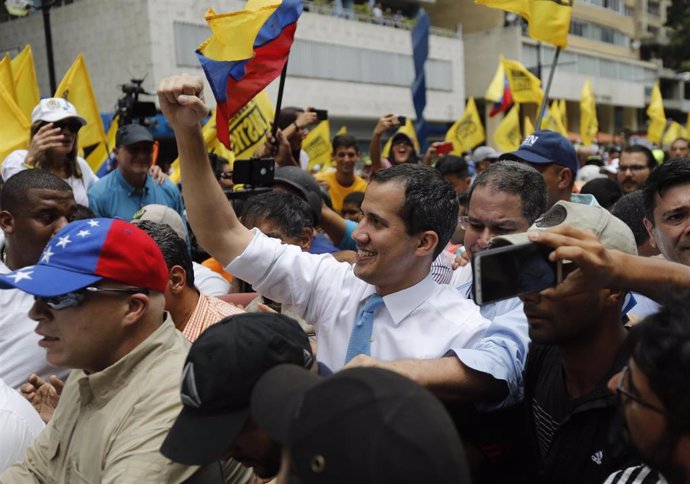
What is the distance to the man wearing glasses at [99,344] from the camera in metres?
2.16

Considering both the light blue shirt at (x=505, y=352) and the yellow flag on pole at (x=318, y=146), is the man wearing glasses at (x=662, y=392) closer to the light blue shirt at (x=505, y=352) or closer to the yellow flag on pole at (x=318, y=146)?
the light blue shirt at (x=505, y=352)

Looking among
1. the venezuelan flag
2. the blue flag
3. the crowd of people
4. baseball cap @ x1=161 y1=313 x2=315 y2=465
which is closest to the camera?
the crowd of people

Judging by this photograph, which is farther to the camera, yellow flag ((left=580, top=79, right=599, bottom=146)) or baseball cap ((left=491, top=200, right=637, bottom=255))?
yellow flag ((left=580, top=79, right=599, bottom=146))

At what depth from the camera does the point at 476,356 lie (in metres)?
2.12

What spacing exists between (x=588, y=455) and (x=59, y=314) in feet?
5.14

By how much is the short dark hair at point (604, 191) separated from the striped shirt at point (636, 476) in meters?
4.27

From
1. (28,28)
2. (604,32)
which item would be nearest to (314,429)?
(28,28)

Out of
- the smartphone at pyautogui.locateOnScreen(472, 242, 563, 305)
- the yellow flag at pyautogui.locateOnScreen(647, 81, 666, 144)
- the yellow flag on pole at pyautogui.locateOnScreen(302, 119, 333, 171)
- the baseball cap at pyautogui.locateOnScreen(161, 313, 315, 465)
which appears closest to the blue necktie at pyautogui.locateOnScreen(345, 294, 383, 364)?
the baseball cap at pyautogui.locateOnScreen(161, 313, 315, 465)

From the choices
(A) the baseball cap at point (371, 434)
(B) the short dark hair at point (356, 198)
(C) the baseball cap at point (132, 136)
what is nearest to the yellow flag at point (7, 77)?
(C) the baseball cap at point (132, 136)

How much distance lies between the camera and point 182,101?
245cm

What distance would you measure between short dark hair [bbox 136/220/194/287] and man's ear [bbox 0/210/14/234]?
1.05 meters

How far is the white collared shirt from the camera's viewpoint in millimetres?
2408

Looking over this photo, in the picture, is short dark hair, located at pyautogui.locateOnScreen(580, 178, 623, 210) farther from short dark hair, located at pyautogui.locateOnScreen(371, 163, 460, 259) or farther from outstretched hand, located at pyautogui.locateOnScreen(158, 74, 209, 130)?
outstretched hand, located at pyautogui.locateOnScreen(158, 74, 209, 130)

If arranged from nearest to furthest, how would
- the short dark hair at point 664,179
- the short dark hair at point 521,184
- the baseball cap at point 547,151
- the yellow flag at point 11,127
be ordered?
the short dark hair at point 521,184 → the short dark hair at point 664,179 → the baseball cap at point 547,151 → the yellow flag at point 11,127
